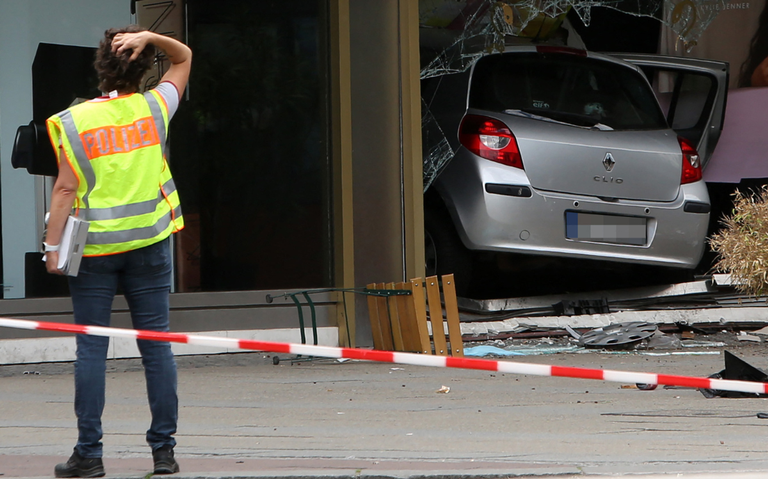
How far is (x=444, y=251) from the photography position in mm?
7438

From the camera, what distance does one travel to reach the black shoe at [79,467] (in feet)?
11.1

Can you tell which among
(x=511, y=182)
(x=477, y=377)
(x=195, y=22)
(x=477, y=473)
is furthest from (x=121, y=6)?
(x=477, y=473)

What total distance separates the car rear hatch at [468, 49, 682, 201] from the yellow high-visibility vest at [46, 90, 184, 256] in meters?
4.04

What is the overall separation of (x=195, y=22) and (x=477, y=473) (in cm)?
444

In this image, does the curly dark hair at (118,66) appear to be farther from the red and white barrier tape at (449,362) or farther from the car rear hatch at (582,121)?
the car rear hatch at (582,121)

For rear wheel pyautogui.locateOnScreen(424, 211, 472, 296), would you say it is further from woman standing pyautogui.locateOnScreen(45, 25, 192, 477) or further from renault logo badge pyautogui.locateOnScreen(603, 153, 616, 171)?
woman standing pyautogui.locateOnScreen(45, 25, 192, 477)

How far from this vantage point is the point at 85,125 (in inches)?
131

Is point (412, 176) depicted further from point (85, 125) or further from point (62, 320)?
point (85, 125)

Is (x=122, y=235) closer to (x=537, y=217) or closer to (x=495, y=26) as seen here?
(x=537, y=217)

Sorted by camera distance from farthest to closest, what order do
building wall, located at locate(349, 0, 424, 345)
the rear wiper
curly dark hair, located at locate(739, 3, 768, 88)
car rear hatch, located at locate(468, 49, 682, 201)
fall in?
curly dark hair, located at locate(739, 3, 768, 88) → the rear wiper → car rear hatch, located at locate(468, 49, 682, 201) → building wall, located at locate(349, 0, 424, 345)

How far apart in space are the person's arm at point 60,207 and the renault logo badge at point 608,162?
15.5 feet

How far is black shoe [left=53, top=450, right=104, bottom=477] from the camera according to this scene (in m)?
3.39

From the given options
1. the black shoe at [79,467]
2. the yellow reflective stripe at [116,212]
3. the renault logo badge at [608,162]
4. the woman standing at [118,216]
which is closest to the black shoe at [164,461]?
the woman standing at [118,216]

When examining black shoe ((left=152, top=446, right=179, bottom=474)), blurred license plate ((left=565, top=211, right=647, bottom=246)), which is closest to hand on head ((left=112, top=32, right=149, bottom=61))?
black shoe ((left=152, top=446, right=179, bottom=474))
